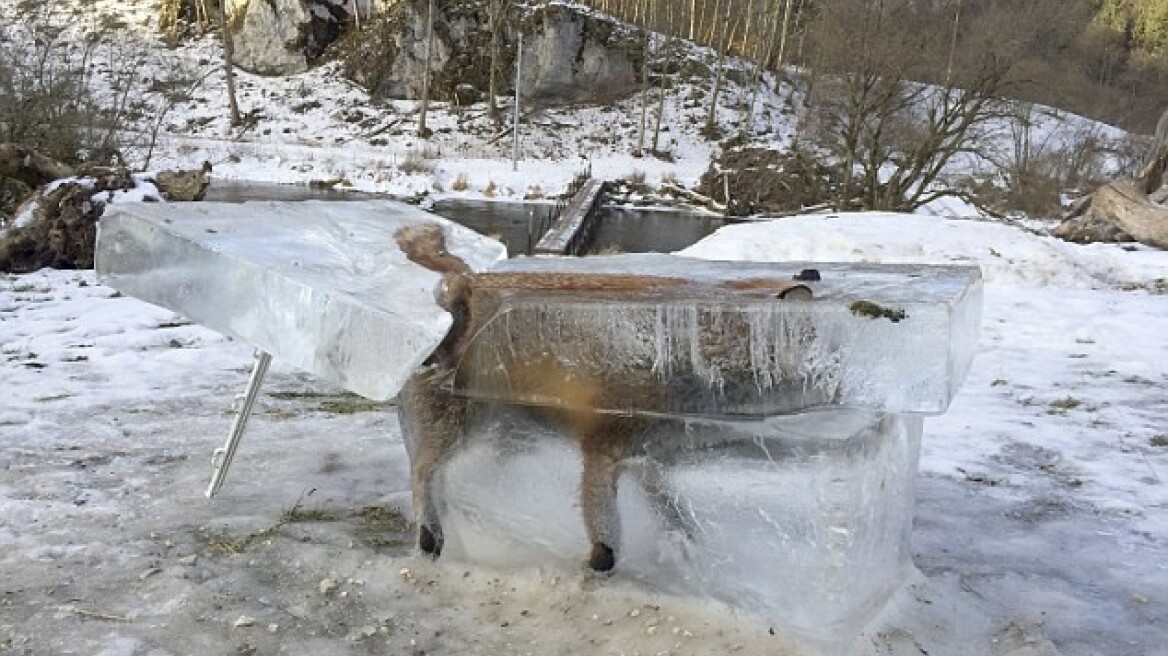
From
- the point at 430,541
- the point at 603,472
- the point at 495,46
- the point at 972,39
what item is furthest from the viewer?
the point at 495,46

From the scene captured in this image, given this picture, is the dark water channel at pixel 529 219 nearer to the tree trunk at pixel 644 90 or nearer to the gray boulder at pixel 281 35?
the tree trunk at pixel 644 90

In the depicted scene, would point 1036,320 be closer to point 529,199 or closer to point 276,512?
point 276,512

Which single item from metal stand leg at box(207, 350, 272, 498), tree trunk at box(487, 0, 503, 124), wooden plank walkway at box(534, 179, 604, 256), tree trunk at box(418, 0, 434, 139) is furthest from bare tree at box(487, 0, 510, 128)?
metal stand leg at box(207, 350, 272, 498)

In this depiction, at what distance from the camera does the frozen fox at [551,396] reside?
2439mm

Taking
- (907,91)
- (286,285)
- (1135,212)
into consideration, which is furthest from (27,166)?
(907,91)

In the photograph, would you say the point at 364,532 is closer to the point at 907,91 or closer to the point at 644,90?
the point at 907,91

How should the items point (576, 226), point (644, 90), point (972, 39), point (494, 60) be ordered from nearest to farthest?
point (576, 226) → point (972, 39) → point (644, 90) → point (494, 60)

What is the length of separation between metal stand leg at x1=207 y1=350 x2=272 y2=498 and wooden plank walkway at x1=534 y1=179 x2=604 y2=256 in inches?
393

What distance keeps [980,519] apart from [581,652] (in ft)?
5.70

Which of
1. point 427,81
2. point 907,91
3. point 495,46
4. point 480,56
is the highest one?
point 495,46

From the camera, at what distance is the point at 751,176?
23.9 meters

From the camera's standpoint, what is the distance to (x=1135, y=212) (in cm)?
1120

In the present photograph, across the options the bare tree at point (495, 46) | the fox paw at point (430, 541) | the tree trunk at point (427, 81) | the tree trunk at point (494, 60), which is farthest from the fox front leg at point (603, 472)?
the bare tree at point (495, 46)

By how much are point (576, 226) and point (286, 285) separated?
16.0 meters
